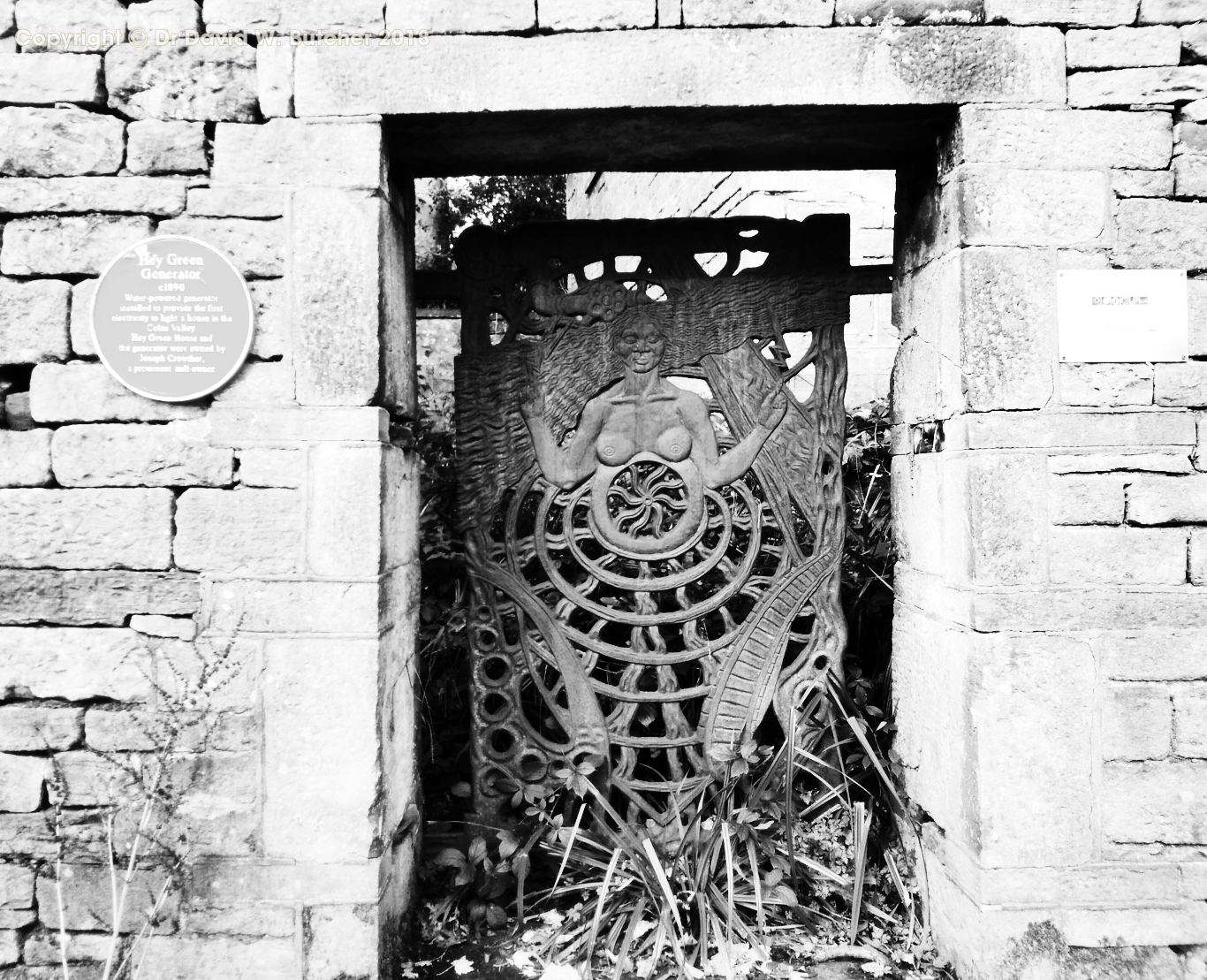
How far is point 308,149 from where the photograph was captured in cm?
208

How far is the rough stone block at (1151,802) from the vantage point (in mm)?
2059

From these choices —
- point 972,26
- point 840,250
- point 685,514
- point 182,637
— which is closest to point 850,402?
point 840,250

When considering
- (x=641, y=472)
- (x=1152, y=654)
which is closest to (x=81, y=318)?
(x=641, y=472)

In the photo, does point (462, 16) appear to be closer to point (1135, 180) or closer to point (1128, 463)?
point (1135, 180)

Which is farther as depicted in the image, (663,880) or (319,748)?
(663,880)

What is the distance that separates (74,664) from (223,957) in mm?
854

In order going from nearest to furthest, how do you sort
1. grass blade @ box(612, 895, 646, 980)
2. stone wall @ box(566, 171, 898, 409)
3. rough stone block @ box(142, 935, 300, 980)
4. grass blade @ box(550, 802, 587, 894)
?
rough stone block @ box(142, 935, 300, 980), grass blade @ box(612, 895, 646, 980), grass blade @ box(550, 802, 587, 894), stone wall @ box(566, 171, 898, 409)

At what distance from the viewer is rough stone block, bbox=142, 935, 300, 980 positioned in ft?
6.68

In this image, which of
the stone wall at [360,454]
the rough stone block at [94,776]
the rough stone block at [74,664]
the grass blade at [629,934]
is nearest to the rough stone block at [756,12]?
the stone wall at [360,454]

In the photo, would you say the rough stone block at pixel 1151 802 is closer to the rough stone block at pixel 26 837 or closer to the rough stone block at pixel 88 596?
the rough stone block at pixel 88 596

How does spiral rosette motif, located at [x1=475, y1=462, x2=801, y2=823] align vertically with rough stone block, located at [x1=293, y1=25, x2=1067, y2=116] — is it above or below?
below

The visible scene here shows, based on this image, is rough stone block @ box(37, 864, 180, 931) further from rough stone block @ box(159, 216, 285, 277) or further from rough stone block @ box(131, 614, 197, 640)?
rough stone block @ box(159, 216, 285, 277)

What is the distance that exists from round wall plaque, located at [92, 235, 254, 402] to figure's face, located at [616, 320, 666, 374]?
1189 mm

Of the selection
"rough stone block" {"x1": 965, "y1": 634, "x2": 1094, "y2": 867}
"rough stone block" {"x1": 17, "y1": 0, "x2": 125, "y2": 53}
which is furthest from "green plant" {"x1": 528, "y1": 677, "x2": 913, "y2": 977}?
"rough stone block" {"x1": 17, "y1": 0, "x2": 125, "y2": 53}
